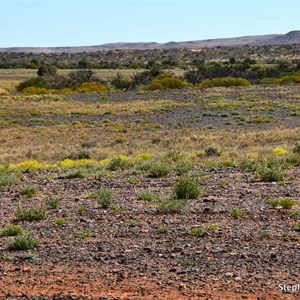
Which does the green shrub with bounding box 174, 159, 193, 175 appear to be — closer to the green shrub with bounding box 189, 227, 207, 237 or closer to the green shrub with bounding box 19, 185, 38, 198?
the green shrub with bounding box 19, 185, 38, 198

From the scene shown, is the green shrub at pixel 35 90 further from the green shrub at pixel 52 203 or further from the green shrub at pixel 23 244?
the green shrub at pixel 23 244

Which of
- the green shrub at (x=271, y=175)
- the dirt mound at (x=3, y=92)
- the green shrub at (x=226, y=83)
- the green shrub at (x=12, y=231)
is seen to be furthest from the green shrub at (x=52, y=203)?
the green shrub at (x=226, y=83)

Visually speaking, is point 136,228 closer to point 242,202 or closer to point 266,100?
point 242,202

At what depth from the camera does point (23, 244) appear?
9047 millimetres

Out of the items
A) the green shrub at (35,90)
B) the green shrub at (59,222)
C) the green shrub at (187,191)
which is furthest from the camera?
the green shrub at (35,90)

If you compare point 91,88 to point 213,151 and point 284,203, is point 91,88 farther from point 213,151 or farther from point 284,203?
point 284,203

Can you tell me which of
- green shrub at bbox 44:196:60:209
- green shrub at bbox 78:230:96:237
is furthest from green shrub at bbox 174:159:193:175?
green shrub at bbox 78:230:96:237

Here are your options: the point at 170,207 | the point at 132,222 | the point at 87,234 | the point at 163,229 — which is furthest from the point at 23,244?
the point at 170,207

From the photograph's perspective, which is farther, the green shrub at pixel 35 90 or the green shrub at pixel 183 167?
the green shrub at pixel 35 90

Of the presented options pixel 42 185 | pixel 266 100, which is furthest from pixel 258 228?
pixel 266 100

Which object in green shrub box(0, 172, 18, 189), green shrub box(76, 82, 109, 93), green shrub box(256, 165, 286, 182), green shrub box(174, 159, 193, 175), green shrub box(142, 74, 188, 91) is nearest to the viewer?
green shrub box(256, 165, 286, 182)

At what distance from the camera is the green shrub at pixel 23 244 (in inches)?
356

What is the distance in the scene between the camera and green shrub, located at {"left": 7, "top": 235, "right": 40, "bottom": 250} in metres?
9.04

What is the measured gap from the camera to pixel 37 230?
400 inches
